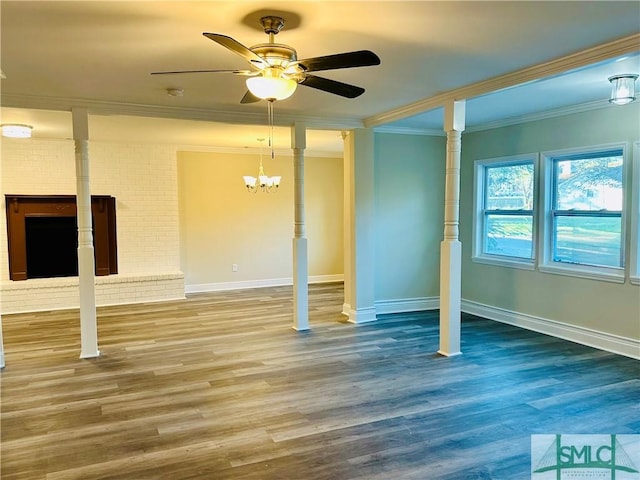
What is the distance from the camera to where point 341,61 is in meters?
2.50

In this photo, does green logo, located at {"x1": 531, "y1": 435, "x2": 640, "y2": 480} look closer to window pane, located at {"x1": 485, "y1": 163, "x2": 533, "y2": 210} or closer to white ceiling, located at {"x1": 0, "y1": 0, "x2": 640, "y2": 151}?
white ceiling, located at {"x1": 0, "y1": 0, "x2": 640, "y2": 151}

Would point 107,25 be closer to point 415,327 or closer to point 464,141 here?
point 415,327

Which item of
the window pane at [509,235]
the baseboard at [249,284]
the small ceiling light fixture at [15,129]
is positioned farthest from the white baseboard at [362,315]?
the small ceiling light fixture at [15,129]

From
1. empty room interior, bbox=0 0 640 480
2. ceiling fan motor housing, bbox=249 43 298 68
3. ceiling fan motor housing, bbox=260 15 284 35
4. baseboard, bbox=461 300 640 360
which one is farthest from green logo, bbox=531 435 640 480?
ceiling fan motor housing, bbox=260 15 284 35

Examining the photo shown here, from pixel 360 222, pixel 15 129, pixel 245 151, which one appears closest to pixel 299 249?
pixel 360 222

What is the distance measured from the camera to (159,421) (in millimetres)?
3207

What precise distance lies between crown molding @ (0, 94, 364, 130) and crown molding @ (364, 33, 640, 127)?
85cm

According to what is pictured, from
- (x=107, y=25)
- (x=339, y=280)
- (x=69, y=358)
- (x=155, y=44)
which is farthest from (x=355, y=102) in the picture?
(x=339, y=280)

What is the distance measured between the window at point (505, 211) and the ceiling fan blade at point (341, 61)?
12.4ft

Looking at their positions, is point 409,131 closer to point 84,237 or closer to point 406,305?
point 406,305

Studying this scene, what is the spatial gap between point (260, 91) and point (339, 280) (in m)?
6.96

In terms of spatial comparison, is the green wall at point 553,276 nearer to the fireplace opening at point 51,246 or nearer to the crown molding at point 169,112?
the crown molding at point 169,112

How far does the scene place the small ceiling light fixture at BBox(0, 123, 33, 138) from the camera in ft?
18.1

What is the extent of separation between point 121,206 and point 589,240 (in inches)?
254
